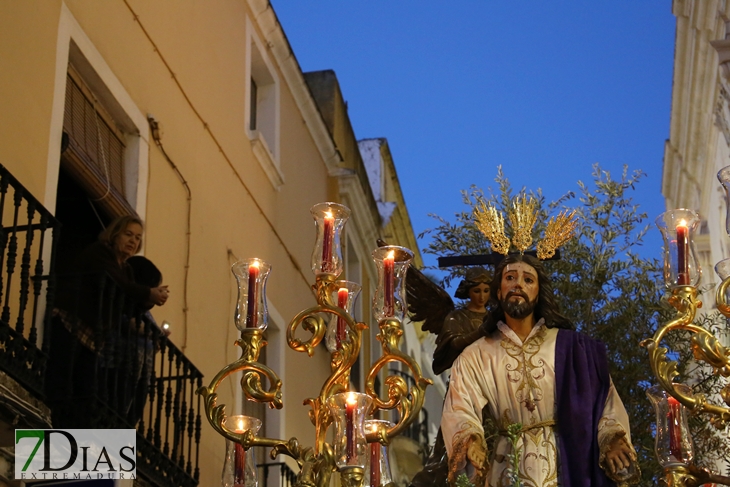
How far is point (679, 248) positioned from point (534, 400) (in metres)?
0.90

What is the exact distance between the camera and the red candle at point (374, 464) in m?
5.64

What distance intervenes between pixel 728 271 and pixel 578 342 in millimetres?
727

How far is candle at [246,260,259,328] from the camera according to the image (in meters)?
5.70

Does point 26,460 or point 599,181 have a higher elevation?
point 599,181

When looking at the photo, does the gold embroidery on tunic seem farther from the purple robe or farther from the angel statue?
the angel statue

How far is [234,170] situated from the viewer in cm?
1219

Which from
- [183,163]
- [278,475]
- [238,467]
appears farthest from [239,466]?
[278,475]

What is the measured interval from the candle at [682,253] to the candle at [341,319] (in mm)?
Result: 1493

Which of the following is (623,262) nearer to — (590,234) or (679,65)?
(590,234)

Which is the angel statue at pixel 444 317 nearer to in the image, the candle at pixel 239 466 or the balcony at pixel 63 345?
the candle at pixel 239 466

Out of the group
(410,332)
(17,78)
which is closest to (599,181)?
(17,78)

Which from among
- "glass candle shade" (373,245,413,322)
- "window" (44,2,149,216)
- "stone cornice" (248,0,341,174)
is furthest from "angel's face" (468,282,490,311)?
"stone cornice" (248,0,341,174)

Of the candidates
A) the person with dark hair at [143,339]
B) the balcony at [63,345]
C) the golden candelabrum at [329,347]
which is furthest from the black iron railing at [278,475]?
the golden candelabrum at [329,347]

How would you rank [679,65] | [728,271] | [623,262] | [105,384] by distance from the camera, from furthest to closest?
[679,65]
[623,262]
[105,384]
[728,271]
